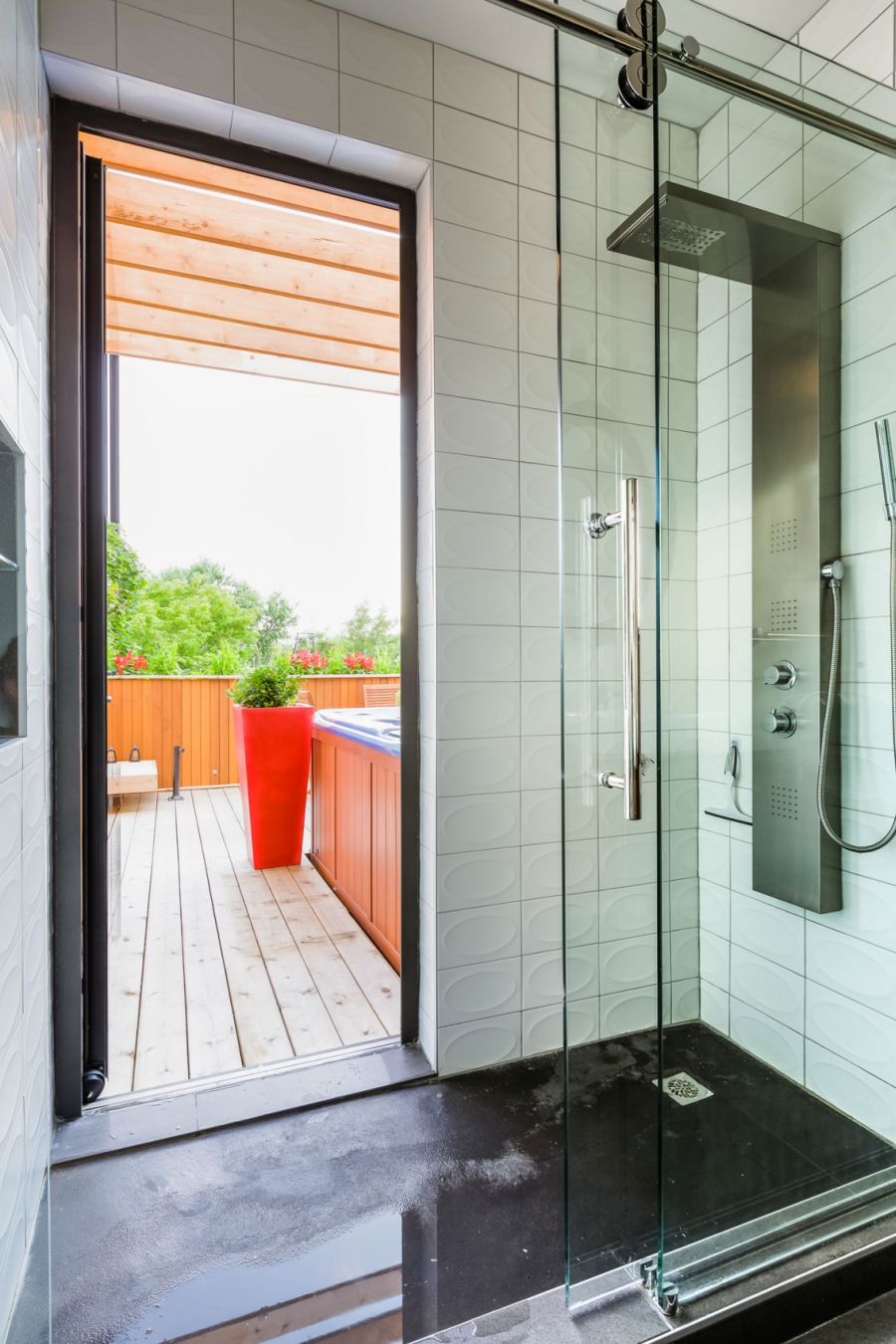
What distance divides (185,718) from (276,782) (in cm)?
84

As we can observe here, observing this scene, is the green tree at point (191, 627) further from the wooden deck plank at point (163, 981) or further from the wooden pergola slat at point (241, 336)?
the wooden pergola slat at point (241, 336)

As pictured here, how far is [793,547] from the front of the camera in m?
1.28

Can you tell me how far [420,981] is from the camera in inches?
75.9

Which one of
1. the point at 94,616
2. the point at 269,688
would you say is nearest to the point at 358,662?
the point at 269,688

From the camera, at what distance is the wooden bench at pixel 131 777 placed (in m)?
1.99

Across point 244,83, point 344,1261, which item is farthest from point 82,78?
point 344,1261

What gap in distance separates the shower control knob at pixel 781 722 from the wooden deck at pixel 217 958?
139 centimetres

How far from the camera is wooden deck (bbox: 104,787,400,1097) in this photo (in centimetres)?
195

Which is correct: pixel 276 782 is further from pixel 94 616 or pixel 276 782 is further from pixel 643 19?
pixel 643 19

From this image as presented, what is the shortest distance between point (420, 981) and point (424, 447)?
145cm

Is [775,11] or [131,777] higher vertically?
[775,11]

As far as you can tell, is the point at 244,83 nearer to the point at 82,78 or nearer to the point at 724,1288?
the point at 82,78

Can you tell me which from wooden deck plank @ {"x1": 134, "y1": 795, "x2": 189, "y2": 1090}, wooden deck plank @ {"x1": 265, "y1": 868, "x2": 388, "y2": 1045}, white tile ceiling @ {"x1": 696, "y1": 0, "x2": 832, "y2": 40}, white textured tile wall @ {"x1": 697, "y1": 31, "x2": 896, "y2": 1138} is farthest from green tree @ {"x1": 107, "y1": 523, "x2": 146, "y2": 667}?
white tile ceiling @ {"x1": 696, "y1": 0, "x2": 832, "y2": 40}

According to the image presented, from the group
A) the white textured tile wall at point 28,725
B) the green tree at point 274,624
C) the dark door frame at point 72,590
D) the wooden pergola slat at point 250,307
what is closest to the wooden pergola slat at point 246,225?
the wooden pergola slat at point 250,307
